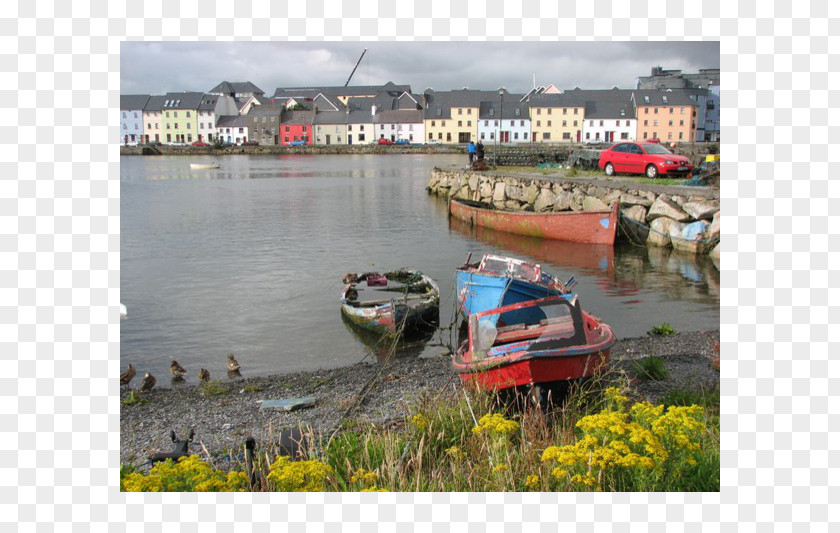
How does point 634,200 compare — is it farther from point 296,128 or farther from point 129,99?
point 296,128

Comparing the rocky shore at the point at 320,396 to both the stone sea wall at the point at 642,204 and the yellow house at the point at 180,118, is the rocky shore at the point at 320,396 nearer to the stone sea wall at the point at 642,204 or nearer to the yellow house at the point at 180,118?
the stone sea wall at the point at 642,204

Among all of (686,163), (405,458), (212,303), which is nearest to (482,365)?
(405,458)

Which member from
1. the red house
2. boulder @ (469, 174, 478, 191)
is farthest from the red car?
the red house

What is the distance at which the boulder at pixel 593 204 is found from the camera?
27053mm

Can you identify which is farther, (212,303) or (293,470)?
(212,303)

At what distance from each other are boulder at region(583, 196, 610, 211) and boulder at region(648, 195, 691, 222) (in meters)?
2.14

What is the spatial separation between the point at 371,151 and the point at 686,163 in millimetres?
82104

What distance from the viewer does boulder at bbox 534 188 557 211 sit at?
3041cm

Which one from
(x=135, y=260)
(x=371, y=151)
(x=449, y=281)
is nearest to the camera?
(x=449, y=281)

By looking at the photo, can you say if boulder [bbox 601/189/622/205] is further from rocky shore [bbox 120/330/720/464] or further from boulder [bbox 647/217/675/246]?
rocky shore [bbox 120/330/720/464]

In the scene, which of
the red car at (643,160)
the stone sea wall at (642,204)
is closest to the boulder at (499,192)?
the stone sea wall at (642,204)

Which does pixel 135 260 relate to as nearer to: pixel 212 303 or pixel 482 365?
pixel 212 303

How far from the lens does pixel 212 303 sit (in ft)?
57.7

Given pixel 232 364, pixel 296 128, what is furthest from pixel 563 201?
pixel 296 128
